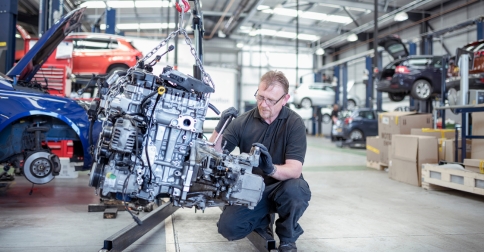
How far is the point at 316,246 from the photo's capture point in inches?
115

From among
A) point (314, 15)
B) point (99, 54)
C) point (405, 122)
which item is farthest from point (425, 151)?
point (314, 15)

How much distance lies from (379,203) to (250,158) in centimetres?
276

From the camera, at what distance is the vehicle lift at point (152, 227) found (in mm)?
2545

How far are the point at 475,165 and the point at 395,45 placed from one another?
7.74m

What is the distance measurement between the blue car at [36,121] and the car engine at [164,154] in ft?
5.56

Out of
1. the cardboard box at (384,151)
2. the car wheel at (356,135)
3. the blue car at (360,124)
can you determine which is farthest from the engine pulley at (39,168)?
the car wheel at (356,135)

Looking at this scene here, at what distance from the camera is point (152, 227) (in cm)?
318

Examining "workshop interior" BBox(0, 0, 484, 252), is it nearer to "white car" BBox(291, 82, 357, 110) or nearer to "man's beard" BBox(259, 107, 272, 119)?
"man's beard" BBox(259, 107, 272, 119)

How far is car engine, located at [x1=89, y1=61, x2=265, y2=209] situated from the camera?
2221 mm

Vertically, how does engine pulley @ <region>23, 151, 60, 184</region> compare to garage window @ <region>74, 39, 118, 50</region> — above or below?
below

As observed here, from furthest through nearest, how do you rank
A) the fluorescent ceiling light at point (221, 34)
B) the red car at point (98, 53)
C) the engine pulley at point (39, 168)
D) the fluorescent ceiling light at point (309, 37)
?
1. the fluorescent ceiling light at point (309, 37)
2. the fluorescent ceiling light at point (221, 34)
3. the red car at point (98, 53)
4. the engine pulley at point (39, 168)

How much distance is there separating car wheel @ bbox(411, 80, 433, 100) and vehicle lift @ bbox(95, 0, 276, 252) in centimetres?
803

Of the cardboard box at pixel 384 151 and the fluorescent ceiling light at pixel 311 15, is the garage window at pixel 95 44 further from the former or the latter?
the fluorescent ceiling light at pixel 311 15

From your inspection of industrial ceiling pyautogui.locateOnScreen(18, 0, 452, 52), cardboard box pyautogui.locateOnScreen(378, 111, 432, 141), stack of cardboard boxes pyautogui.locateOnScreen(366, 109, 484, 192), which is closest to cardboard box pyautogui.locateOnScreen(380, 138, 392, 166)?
cardboard box pyautogui.locateOnScreen(378, 111, 432, 141)
